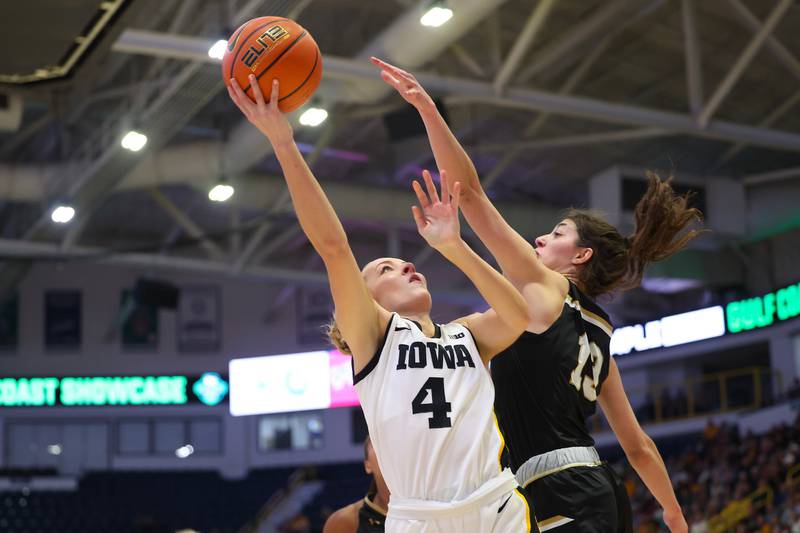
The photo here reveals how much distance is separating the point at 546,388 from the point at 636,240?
74cm

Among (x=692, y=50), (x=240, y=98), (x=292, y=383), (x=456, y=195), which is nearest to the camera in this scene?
(x=456, y=195)

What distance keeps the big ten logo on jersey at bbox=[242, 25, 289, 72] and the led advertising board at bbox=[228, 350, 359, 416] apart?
1936 cm

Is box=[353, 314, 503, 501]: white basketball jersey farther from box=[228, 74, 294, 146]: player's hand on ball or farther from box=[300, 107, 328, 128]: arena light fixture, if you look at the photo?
box=[300, 107, 328, 128]: arena light fixture

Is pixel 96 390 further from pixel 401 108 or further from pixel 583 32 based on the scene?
pixel 583 32

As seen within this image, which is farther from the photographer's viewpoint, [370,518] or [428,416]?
[370,518]

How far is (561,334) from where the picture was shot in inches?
162

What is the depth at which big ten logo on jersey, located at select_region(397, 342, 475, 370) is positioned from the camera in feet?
11.9

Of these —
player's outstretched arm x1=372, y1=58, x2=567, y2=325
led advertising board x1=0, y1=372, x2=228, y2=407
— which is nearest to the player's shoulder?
player's outstretched arm x1=372, y1=58, x2=567, y2=325

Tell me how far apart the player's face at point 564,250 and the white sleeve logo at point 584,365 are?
34 centimetres

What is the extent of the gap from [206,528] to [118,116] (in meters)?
15.5

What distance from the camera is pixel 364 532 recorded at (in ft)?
19.0

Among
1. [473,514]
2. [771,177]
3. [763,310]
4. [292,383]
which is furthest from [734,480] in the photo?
[473,514]

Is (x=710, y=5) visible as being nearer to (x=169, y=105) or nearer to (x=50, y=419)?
(x=169, y=105)

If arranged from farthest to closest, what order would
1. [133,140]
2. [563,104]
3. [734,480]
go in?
[734,480] → [563,104] → [133,140]
